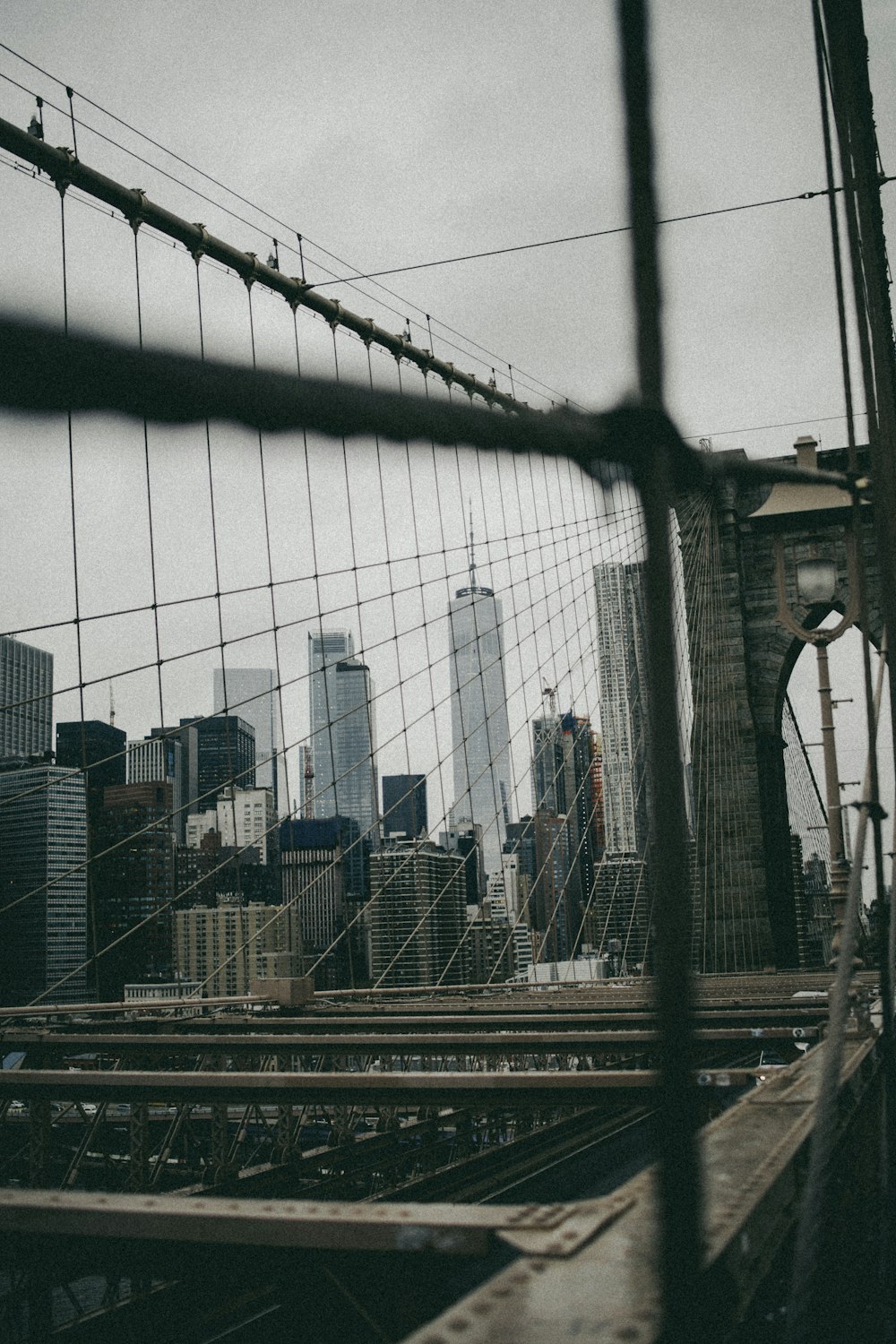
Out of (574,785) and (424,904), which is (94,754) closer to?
(424,904)

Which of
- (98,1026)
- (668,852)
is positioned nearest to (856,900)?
(668,852)

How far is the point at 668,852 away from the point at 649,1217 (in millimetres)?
637

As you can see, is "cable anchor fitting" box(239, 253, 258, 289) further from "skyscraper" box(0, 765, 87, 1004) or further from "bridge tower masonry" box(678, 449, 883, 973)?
"bridge tower masonry" box(678, 449, 883, 973)

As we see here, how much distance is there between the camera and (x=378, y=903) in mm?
10312

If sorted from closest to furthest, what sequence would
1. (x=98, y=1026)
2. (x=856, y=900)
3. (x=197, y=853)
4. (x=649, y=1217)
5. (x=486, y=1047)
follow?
1. (x=649, y=1217)
2. (x=856, y=900)
3. (x=486, y=1047)
4. (x=98, y=1026)
5. (x=197, y=853)

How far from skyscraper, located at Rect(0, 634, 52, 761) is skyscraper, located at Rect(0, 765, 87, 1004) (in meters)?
0.22

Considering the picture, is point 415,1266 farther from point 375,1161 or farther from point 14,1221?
point 375,1161

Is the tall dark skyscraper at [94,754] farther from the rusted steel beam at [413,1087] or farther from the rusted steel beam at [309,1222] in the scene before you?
the rusted steel beam at [309,1222]

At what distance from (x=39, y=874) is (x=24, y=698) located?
3.57 feet

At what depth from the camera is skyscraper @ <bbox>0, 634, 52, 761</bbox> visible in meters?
5.45

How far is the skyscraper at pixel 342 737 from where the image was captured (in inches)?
306

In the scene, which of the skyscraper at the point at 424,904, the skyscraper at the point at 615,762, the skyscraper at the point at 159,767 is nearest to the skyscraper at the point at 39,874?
the skyscraper at the point at 159,767

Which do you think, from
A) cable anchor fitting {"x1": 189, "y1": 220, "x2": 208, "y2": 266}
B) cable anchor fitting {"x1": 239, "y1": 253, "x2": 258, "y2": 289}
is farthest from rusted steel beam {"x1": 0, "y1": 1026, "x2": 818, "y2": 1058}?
cable anchor fitting {"x1": 239, "y1": 253, "x2": 258, "y2": 289}

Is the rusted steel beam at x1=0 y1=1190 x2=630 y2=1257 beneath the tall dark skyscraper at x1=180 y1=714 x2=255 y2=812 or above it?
beneath
